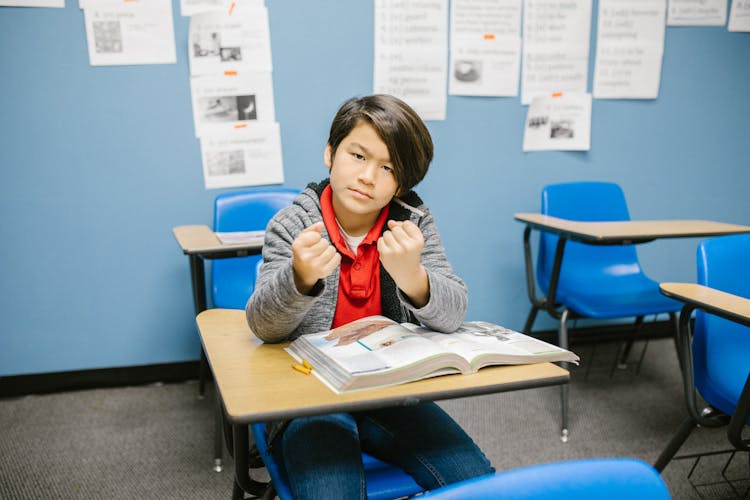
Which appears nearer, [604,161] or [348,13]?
[348,13]

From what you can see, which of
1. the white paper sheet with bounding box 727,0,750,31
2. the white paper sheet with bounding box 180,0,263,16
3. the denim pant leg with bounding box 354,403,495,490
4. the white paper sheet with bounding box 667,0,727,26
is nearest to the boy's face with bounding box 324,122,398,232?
the denim pant leg with bounding box 354,403,495,490

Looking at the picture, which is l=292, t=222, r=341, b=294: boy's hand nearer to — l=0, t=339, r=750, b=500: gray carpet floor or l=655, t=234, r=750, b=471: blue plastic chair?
l=655, t=234, r=750, b=471: blue plastic chair

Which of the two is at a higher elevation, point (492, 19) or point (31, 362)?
point (492, 19)

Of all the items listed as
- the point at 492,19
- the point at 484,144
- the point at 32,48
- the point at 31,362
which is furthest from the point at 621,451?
the point at 32,48

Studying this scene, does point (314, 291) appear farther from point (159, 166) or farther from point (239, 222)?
point (159, 166)

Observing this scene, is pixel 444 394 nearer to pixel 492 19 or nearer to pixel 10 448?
pixel 10 448

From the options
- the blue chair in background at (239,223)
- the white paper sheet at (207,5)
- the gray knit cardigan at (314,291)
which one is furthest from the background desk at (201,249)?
the white paper sheet at (207,5)

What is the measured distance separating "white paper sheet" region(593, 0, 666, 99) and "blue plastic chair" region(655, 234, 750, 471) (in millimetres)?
1596

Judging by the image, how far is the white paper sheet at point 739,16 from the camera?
2969 millimetres

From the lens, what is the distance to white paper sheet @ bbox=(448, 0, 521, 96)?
2.64m

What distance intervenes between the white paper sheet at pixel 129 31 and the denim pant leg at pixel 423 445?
1929mm

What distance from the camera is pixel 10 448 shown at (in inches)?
79.2

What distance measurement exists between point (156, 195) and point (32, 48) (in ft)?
2.36

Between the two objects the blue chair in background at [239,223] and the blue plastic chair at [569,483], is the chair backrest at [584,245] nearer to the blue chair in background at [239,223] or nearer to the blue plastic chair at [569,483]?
the blue chair in background at [239,223]
